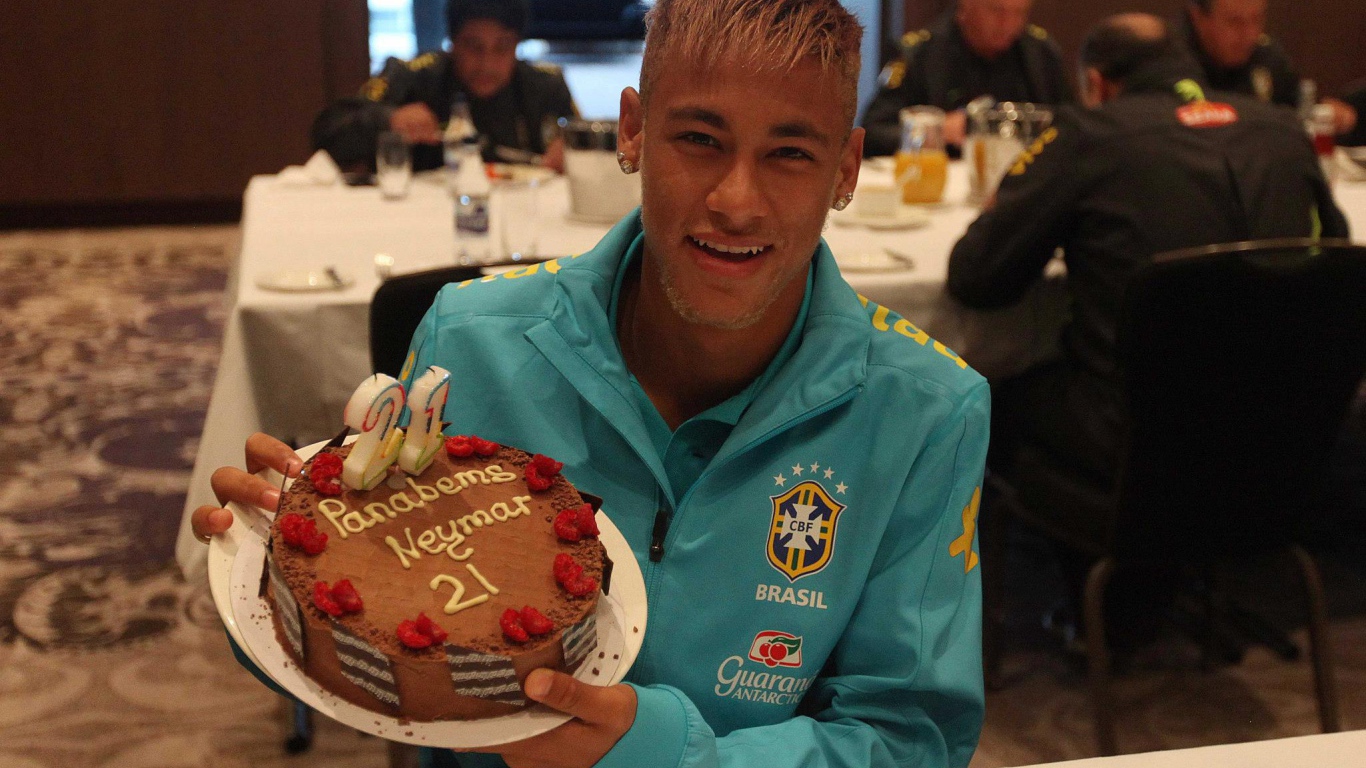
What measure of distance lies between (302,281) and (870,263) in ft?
3.78

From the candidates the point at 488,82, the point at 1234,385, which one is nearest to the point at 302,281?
the point at 1234,385

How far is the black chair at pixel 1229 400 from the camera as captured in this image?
2018 mm

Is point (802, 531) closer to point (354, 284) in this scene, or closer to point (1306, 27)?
point (354, 284)

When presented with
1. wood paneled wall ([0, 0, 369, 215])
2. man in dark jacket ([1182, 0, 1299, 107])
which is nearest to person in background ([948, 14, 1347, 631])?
man in dark jacket ([1182, 0, 1299, 107])

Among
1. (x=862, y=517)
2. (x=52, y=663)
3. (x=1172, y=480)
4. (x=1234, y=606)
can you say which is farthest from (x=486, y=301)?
(x=1234, y=606)

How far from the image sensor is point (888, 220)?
3.01 metres

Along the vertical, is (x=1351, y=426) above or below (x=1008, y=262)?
below

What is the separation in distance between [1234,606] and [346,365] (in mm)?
2172

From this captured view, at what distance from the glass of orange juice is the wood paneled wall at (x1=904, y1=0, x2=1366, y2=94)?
14.1 ft

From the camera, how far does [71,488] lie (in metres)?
3.56

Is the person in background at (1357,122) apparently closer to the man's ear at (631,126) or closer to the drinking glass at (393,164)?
the drinking glass at (393,164)

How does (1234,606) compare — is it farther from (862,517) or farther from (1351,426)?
(862,517)

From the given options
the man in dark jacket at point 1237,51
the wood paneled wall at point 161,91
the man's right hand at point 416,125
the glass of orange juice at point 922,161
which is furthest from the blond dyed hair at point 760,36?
the wood paneled wall at point 161,91

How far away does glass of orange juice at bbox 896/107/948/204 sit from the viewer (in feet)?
10.5
